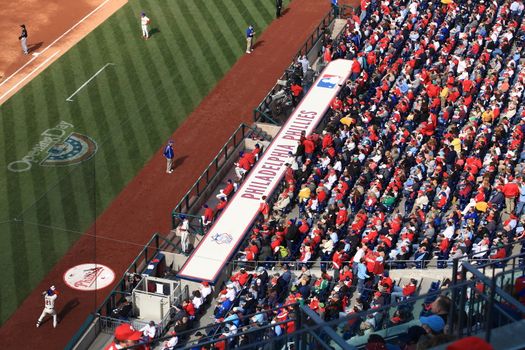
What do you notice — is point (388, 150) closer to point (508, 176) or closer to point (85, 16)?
point (508, 176)

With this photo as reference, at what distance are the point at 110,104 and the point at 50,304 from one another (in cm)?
1144

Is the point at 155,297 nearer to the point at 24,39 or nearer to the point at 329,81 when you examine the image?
the point at 329,81

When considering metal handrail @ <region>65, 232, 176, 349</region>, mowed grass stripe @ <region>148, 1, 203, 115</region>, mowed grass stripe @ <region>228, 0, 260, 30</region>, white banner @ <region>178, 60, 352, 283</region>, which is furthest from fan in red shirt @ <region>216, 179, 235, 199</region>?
mowed grass stripe @ <region>228, 0, 260, 30</region>

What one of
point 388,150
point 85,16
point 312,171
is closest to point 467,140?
point 388,150

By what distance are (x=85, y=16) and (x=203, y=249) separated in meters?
16.5

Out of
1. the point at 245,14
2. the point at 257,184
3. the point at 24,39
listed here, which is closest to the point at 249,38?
the point at 245,14

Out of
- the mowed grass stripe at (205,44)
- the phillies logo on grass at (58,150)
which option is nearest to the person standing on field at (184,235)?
the phillies logo on grass at (58,150)

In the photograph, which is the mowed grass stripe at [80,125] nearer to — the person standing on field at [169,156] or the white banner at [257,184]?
the person standing on field at [169,156]

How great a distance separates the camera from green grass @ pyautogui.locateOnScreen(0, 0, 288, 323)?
2130cm

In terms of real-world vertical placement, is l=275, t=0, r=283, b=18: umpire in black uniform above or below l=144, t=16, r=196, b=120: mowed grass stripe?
above

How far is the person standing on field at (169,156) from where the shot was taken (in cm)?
2902

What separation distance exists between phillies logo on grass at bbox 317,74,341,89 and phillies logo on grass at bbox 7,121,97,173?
6.89 metres

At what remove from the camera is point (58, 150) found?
3053cm

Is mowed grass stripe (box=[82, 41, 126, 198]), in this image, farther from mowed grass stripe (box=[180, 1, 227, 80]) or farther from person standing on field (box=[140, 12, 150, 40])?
person standing on field (box=[140, 12, 150, 40])
